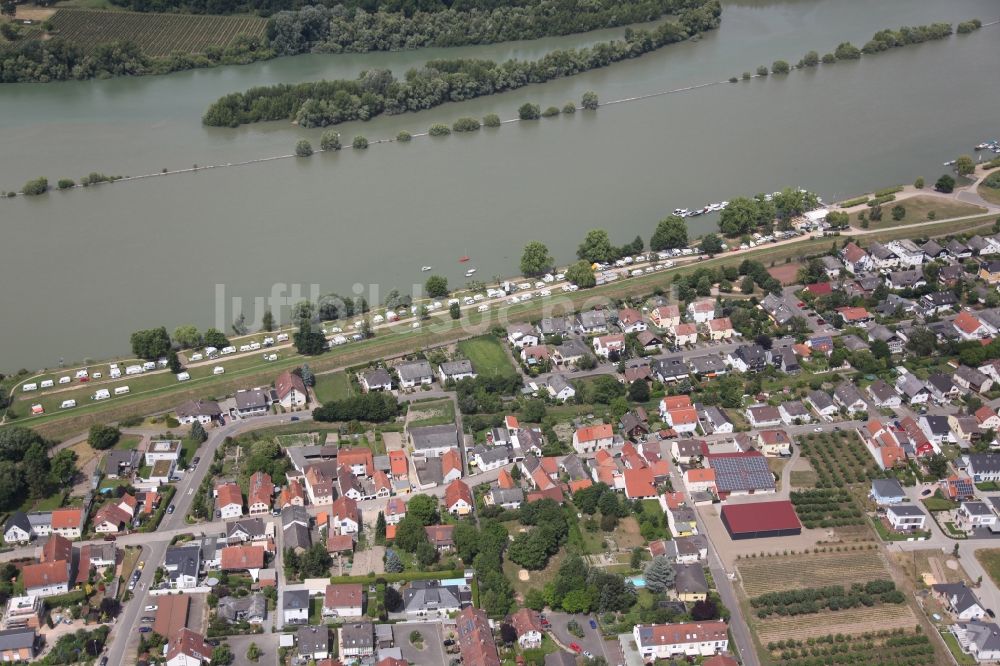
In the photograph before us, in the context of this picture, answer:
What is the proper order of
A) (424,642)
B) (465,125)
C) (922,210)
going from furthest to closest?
(465,125), (922,210), (424,642)

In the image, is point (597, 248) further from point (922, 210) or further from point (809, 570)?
point (809, 570)

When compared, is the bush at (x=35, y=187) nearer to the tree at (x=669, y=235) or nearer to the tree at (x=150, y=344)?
the tree at (x=150, y=344)

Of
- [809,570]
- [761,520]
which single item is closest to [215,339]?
[761,520]

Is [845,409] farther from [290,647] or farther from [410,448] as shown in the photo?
[290,647]

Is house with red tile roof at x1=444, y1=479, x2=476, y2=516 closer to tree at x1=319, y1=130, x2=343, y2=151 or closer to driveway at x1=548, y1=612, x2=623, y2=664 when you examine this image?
driveway at x1=548, y1=612, x2=623, y2=664

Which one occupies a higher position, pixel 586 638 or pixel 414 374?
pixel 414 374

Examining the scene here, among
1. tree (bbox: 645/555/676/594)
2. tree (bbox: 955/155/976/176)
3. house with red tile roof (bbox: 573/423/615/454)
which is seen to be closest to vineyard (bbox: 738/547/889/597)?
tree (bbox: 645/555/676/594)

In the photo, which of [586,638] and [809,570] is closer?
[586,638]
